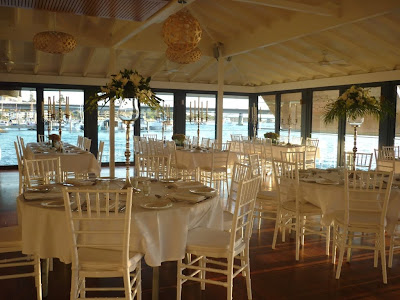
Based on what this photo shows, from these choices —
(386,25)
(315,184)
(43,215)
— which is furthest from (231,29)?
(43,215)

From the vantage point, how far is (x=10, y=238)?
3.36 metres

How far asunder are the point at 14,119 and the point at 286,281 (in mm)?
10632

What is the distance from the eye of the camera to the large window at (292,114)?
13.4 m

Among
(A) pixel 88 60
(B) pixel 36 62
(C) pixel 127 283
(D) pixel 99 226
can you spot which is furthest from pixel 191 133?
(C) pixel 127 283

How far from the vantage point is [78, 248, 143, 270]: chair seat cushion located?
2.87 metres

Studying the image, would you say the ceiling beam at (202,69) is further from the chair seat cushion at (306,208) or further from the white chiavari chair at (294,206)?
the chair seat cushion at (306,208)

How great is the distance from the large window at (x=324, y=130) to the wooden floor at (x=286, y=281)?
293 inches

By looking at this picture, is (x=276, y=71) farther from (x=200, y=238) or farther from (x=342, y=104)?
(x=200, y=238)

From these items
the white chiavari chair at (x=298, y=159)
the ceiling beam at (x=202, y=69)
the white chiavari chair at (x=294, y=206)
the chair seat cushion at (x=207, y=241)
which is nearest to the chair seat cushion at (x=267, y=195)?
the white chiavari chair at (x=294, y=206)

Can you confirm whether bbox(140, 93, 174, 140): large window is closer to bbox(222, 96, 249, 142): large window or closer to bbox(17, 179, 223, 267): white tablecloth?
bbox(222, 96, 249, 142): large window

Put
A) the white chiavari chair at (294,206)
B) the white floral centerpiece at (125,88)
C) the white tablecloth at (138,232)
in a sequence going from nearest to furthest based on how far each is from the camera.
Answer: the white tablecloth at (138,232) → the white floral centerpiece at (125,88) → the white chiavari chair at (294,206)

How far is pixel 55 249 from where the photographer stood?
3.17 meters

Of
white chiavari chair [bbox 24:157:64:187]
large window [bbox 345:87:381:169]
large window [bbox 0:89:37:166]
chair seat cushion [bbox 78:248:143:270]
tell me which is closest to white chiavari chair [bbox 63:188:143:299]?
chair seat cushion [bbox 78:248:143:270]

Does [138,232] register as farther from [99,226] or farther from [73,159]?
[73,159]
